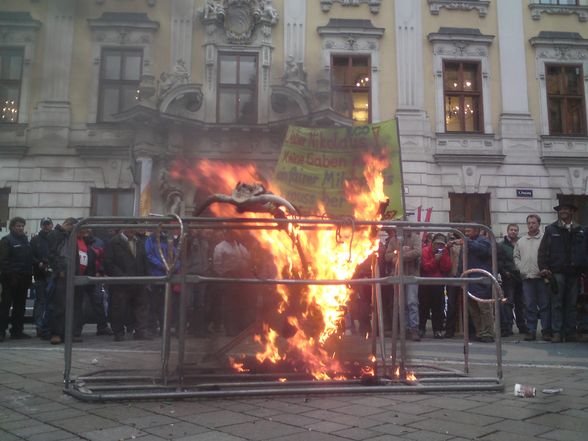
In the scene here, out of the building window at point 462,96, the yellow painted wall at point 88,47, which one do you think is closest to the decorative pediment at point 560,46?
the building window at point 462,96

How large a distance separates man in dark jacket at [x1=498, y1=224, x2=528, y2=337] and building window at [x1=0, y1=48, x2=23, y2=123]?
43.6 feet

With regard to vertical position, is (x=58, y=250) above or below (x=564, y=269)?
above

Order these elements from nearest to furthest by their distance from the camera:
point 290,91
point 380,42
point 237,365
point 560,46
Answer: point 237,365 < point 290,91 < point 380,42 < point 560,46

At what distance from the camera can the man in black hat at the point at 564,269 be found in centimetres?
762

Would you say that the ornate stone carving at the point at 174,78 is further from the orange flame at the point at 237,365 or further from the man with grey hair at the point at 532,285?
the orange flame at the point at 237,365

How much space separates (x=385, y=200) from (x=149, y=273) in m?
4.23

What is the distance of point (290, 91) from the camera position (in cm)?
1380

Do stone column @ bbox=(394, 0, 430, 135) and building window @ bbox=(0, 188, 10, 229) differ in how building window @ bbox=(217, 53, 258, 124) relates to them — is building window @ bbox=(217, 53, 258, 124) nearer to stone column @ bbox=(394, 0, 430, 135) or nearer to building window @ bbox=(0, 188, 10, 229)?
stone column @ bbox=(394, 0, 430, 135)

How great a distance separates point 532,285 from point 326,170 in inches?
165

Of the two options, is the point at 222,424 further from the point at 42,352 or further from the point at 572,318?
the point at 572,318

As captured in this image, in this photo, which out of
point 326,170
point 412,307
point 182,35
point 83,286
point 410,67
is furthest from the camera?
point 410,67

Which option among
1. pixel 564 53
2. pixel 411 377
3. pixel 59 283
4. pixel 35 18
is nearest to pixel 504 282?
pixel 411 377

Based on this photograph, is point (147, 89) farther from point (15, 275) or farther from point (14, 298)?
point (14, 298)

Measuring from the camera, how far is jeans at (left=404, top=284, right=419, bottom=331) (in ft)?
25.6
